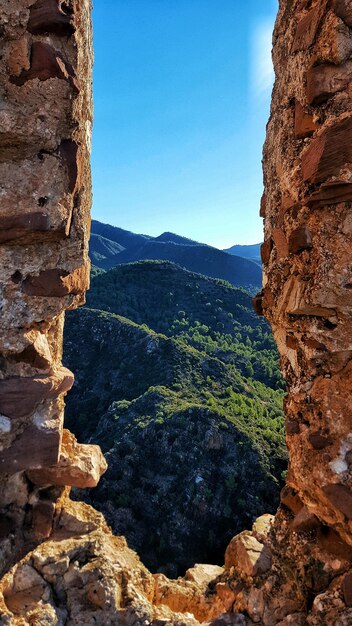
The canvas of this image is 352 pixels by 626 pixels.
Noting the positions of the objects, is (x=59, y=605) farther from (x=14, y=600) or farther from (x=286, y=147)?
(x=286, y=147)

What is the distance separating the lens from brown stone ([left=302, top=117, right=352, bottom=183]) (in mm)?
2887

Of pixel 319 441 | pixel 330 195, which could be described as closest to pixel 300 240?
pixel 330 195

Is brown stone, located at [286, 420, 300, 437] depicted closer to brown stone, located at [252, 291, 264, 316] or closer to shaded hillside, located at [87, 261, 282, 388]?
brown stone, located at [252, 291, 264, 316]

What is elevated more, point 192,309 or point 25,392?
point 25,392

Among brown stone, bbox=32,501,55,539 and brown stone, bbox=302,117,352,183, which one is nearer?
brown stone, bbox=302,117,352,183

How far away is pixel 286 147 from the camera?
3.70m

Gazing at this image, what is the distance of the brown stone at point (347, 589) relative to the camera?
295 centimetres

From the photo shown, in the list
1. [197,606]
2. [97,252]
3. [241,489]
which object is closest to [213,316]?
[241,489]

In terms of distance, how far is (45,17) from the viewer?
10.2ft

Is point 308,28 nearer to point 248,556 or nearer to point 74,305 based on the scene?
point 74,305

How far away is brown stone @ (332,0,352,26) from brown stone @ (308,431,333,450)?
2.95 m

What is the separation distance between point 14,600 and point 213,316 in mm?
46820

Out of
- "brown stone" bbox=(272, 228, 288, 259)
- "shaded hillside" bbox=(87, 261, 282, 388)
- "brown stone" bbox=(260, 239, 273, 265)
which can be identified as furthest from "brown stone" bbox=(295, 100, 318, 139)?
"shaded hillside" bbox=(87, 261, 282, 388)

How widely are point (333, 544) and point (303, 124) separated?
3.28 m
